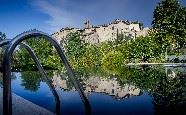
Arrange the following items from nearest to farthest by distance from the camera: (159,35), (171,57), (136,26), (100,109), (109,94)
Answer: (100,109)
(109,94)
(171,57)
(159,35)
(136,26)

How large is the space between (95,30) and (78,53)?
4517 cm

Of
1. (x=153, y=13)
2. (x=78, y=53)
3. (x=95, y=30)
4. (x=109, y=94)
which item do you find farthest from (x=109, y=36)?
(x=109, y=94)

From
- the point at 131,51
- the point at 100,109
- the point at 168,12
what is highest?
the point at 168,12

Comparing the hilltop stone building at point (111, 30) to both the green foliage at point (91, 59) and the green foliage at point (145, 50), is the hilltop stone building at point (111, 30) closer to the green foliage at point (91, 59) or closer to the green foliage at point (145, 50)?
the green foliage at point (91, 59)

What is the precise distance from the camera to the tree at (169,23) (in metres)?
57.5

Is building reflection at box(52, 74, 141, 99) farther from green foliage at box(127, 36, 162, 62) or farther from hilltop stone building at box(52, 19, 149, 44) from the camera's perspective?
hilltop stone building at box(52, 19, 149, 44)

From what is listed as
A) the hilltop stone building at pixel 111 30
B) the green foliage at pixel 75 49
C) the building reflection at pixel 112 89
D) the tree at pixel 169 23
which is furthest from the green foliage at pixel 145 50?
the hilltop stone building at pixel 111 30

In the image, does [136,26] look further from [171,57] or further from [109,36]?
[171,57]

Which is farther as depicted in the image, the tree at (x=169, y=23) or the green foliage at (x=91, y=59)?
the green foliage at (x=91, y=59)

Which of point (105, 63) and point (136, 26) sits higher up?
point (136, 26)

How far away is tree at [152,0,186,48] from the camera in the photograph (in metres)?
57.5

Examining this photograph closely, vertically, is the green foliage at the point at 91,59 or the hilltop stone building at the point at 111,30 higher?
the hilltop stone building at the point at 111,30

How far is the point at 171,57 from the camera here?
180 feet

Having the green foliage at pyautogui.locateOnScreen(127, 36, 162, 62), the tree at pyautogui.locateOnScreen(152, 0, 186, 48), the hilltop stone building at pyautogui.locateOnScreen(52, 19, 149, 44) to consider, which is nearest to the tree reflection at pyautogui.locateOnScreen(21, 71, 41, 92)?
the green foliage at pyautogui.locateOnScreen(127, 36, 162, 62)
